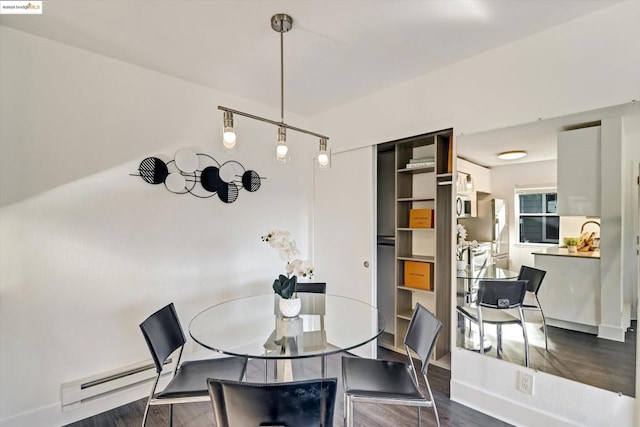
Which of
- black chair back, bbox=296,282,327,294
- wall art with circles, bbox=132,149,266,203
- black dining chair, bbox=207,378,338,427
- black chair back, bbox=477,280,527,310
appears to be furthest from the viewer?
black chair back, bbox=296,282,327,294

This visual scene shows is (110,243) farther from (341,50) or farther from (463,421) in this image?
(463,421)

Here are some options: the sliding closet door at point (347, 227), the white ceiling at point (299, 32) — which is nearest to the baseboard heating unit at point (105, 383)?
the sliding closet door at point (347, 227)

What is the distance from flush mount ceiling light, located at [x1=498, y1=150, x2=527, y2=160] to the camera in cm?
205

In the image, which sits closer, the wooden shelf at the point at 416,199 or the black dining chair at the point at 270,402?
the black dining chair at the point at 270,402

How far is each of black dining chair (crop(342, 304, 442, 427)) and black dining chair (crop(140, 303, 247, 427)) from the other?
26.6 inches

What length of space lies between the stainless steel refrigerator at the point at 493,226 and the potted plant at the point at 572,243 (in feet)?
1.17

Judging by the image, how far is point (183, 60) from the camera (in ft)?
7.56

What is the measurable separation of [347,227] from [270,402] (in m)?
2.22

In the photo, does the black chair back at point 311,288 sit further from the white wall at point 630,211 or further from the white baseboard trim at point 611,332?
the white wall at point 630,211

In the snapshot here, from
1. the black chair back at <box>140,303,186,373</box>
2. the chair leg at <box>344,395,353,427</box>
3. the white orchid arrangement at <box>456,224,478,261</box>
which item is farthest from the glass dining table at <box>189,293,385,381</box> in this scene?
the white orchid arrangement at <box>456,224,478,261</box>

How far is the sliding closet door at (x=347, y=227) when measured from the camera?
2992mm

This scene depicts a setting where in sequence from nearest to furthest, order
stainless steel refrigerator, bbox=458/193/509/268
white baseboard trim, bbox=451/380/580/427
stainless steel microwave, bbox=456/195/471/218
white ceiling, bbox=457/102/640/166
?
1. white ceiling, bbox=457/102/640/166
2. white baseboard trim, bbox=451/380/580/427
3. stainless steel refrigerator, bbox=458/193/509/268
4. stainless steel microwave, bbox=456/195/471/218

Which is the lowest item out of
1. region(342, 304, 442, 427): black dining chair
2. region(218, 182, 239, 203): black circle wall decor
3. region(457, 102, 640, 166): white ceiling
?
region(342, 304, 442, 427): black dining chair

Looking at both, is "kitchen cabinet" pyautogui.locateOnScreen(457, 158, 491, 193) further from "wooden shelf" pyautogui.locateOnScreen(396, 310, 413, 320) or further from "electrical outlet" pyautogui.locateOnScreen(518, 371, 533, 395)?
"wooden shelf" pyautogui.locateOnScreen(396, 310, 413, 320)
